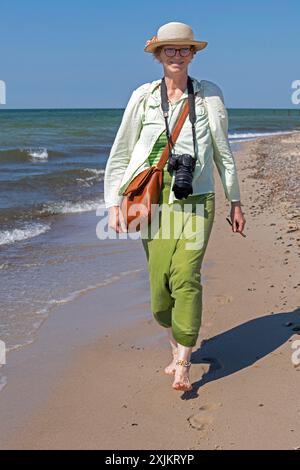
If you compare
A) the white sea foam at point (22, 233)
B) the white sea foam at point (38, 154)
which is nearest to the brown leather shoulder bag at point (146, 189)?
the white sea foam at point (22, 233)

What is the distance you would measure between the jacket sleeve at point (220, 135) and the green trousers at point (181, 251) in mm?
137

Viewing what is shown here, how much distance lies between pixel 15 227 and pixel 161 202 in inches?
239

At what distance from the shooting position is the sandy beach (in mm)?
3203

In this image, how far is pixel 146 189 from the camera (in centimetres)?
350

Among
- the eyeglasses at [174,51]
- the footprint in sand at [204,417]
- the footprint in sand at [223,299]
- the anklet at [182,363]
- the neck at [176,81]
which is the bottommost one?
the footprint in sand at [223,299]

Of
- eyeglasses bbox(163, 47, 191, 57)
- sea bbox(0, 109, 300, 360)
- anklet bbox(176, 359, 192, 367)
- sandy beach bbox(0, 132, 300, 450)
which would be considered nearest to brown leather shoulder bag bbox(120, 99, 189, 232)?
eyeglasses bbox(163, 47, 191, 57)

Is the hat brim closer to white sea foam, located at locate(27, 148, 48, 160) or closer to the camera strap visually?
the camera strap

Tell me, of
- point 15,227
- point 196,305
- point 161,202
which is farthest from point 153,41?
point 15,227

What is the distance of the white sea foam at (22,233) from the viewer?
8.45 m

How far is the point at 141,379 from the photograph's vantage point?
12.6 feet

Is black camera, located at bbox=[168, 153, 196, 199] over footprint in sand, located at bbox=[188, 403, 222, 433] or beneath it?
over

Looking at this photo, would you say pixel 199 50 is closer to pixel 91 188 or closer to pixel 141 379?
pixel 141 379

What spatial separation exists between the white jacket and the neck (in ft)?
0.17

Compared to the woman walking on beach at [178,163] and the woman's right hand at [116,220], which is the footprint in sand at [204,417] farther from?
the woman's right hand at [116,220]
